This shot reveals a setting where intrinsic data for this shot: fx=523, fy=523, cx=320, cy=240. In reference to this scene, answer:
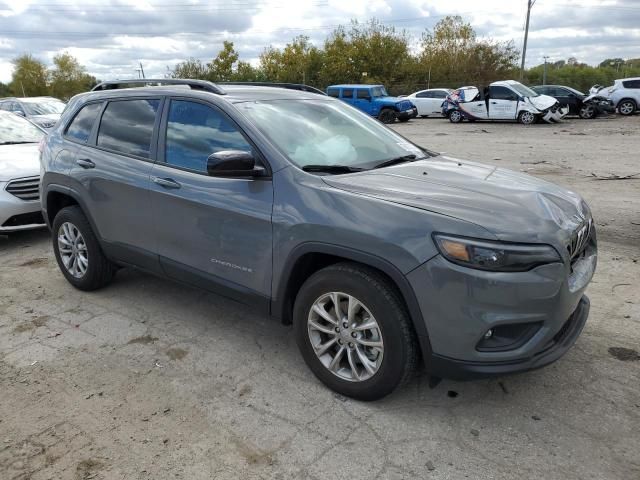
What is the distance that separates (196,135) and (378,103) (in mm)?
23118

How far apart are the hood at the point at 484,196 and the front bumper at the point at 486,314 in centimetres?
22

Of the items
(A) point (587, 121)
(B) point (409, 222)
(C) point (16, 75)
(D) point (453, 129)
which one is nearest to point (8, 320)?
(B) point (409, 222)

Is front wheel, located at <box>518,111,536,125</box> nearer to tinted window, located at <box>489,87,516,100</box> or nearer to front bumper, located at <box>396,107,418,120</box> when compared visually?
tinted window, located at <box>489,87,516,100</box>

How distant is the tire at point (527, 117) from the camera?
21.6m

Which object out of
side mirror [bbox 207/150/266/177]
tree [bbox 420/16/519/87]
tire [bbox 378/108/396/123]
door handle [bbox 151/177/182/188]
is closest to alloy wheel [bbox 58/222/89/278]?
door handle [bbox 151/177/182/188]

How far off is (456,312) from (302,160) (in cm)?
133

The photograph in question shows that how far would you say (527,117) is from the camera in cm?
2175

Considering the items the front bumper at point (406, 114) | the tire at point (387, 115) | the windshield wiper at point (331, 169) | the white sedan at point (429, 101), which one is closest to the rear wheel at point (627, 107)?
the white sedan at point (429, 101)

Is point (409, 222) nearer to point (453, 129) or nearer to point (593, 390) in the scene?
point (593, 390)

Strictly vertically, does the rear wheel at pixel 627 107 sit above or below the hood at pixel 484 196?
below

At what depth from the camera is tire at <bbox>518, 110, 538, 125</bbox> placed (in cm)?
2159

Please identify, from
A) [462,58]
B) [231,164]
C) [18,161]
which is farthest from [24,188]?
[462,58]

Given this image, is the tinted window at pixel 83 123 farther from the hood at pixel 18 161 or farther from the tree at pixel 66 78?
the tree at pixel 66 78

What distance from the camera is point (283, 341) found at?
3.76 metres
